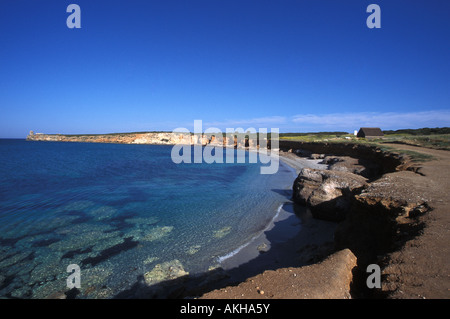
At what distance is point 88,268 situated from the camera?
780cm

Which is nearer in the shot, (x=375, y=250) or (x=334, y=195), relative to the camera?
(x=375, y=250)

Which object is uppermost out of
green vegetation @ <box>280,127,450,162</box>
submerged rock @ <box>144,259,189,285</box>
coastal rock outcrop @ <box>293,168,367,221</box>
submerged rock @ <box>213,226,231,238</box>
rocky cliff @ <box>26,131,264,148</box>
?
rocky cliff @ <box>26,131,264,148</box>

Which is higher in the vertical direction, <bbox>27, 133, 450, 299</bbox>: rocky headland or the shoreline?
<bbox>27, 133, 450, 299</bbox>: rocky headland

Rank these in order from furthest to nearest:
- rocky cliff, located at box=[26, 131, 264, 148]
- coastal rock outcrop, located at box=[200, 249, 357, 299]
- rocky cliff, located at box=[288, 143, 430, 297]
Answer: rocky cliff, located at box=[26, 131, 264, 148]
rocky cliff, located at box=[288, 143, 430, 297]
coastal rock outcrop, located at box=[200, 249, 357, 299]

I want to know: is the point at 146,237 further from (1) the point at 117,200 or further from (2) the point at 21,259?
(1) the point at 117,200

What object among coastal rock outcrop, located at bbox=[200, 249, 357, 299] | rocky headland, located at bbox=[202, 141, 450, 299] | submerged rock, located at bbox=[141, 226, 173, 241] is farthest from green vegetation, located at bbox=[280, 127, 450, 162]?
submerged rock, located at bbox=[141, 226, 173, 241]

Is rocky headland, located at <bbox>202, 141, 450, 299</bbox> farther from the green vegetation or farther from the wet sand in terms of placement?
the green vegetation

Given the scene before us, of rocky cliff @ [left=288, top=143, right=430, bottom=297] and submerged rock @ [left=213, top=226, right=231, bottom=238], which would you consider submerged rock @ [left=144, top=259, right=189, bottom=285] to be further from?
rocky cliff @ [left=288, top=143, right=430, bottom=297]

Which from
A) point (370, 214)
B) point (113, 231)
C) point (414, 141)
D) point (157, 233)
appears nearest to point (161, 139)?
point (414, 141)

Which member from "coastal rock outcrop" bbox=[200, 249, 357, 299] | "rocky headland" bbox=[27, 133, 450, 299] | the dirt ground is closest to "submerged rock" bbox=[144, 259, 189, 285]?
"rocky headland" bbox=[27, 133, 450, 299]

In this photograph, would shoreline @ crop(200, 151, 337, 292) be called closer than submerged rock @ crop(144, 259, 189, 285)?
No

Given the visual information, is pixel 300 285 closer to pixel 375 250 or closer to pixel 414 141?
pixel 375 250

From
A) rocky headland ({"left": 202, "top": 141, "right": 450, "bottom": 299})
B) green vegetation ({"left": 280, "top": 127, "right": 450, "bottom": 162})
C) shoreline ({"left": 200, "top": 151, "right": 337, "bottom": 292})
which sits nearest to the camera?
rocky headland ({"left": 202, "top": 141, "right": 450, "bottom": 299})
